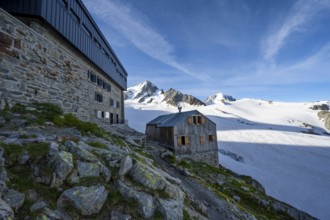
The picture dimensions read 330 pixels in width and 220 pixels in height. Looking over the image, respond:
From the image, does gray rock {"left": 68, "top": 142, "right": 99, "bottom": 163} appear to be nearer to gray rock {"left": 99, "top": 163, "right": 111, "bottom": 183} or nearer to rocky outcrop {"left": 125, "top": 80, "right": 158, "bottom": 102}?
gray rock {"left": 99, "top": 163, "right": 111, "bottom": 183}

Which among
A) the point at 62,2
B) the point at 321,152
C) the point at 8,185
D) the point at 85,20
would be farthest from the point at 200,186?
the point at 321,152

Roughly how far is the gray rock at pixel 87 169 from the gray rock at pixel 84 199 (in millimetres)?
495

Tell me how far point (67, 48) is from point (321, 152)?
5766 cm

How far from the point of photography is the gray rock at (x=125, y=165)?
219 inches

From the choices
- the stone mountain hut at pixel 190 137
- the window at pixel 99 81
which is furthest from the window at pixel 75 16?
the stone mountain hut at pixel 190 137

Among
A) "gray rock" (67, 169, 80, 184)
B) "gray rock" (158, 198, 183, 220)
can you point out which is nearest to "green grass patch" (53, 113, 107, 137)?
"gray rock" (67, 169, 80, 184)

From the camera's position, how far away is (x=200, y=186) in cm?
1170

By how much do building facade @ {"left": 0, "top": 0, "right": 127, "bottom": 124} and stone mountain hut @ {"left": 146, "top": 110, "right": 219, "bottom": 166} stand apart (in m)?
12.0

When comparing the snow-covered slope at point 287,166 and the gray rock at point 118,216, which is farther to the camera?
the snow-covered slope at point 287,166

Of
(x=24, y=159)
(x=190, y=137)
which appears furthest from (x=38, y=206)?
(x=190, y=137)

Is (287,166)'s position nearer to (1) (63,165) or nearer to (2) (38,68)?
(1) (63,165)

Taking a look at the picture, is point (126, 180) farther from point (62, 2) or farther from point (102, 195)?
point (62, 2)

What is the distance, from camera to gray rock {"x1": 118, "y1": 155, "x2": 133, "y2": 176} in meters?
5.57

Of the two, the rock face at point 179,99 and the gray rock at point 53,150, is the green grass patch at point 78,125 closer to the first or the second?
the gray rock at point 53,150
